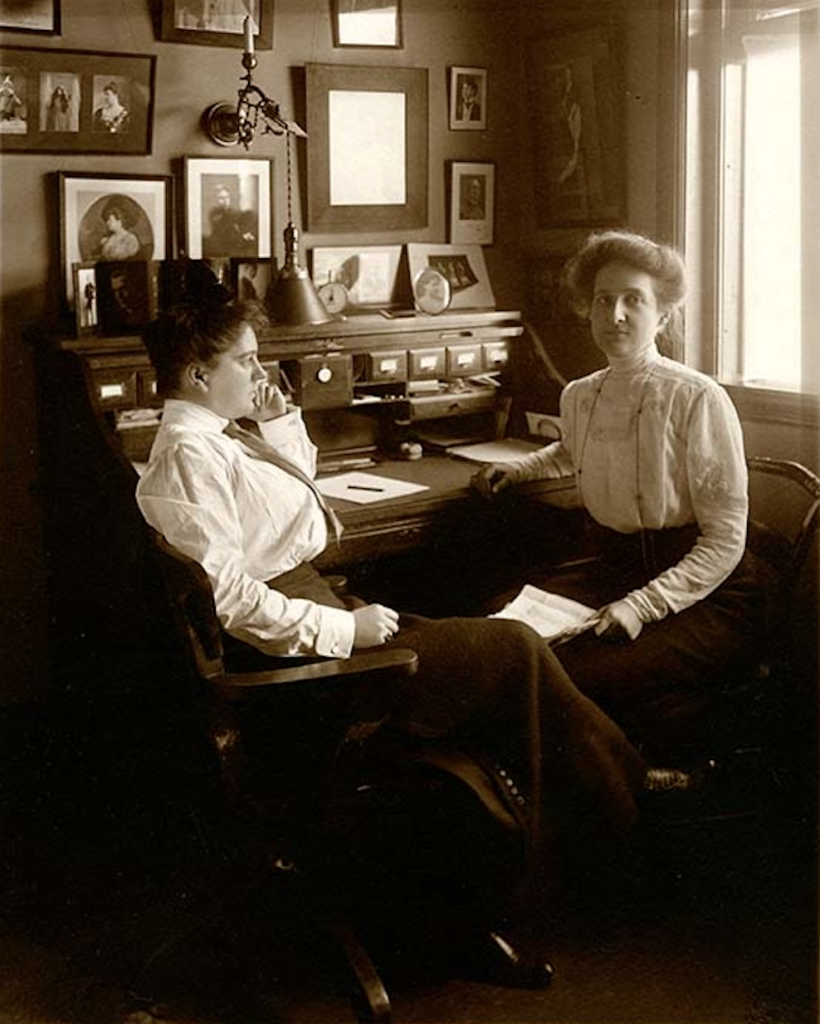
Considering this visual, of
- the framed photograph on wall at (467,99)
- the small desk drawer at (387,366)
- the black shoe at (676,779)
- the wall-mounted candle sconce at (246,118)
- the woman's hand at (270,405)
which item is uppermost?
the framed photograph on wall at (467,99)

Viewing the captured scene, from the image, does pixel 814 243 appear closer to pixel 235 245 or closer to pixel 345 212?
pixel 345 212

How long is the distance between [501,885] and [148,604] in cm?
88

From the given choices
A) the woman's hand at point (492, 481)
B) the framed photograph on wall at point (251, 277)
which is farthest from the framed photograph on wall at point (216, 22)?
the woman's hand at point (492, 481)

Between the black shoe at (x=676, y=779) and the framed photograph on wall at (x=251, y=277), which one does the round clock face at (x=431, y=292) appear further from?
the black shoe at (x=676, y=779)

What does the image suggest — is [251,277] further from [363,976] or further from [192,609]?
[363,976]

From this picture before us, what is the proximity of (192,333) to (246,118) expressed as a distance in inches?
51.9

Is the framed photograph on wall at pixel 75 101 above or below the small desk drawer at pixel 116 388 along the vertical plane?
above

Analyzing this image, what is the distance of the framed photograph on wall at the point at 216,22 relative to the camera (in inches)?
130

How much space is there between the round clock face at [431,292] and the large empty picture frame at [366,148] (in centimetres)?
25

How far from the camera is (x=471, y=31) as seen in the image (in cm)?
391

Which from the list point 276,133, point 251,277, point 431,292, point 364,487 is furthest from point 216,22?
point 364,487

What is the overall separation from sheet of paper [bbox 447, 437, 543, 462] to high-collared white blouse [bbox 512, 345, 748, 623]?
471mm

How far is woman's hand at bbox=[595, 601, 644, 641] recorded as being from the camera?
2.56 m

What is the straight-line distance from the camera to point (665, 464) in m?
2.74
